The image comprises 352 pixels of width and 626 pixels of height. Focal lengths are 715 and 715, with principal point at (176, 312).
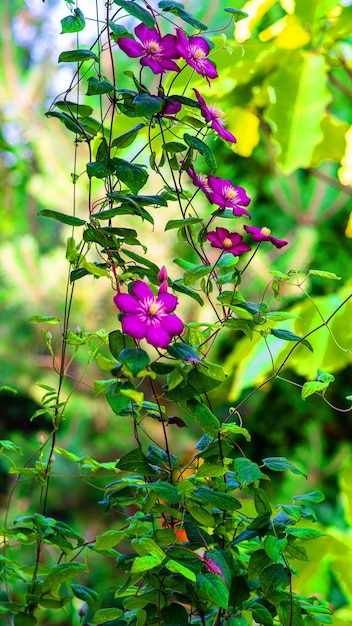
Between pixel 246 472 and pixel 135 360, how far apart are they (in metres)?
0.09

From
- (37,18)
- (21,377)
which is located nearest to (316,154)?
(21,377)

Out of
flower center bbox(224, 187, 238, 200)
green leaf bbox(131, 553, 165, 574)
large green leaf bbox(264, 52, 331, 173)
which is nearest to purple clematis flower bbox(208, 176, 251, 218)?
flower center bbox(224, 187, 238, 200)

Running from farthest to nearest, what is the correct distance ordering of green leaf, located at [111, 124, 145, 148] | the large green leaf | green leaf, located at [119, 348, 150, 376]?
the large green leaf < green leaf, located at [111, 124, 145, 148] < green leaf, located at [119, 348, 150, 376]

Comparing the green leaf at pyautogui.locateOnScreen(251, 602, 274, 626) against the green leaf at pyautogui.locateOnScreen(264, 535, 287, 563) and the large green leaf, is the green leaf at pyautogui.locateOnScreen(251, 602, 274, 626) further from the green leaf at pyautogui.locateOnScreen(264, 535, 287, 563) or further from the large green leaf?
the large green leaf

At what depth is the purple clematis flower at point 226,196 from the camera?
1.42 ft

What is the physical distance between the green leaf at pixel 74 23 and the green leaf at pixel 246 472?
0.25 metres

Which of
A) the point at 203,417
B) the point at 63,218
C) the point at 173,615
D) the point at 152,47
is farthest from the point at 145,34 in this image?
the point at 173,615

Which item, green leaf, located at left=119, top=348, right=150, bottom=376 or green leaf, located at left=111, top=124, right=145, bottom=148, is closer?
green leaf, located at left=119, top=348, right=150, bottom=376

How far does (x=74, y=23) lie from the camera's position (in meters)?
0.40

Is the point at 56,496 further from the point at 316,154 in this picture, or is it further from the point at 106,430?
the point at 316,154

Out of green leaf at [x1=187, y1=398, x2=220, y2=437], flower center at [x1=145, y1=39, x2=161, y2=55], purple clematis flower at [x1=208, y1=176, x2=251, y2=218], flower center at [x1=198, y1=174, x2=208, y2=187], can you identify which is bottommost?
green leaf at [x1=187, y1=398, x2=220, y2=437]

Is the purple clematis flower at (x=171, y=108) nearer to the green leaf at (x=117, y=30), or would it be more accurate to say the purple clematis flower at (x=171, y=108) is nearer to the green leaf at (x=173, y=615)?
the green leaf at (x=117, y=30)

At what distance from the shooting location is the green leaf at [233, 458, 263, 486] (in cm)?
37

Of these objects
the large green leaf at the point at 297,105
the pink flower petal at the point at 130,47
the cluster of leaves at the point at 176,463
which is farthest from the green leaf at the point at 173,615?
the large green leaf at the point at 297,105
